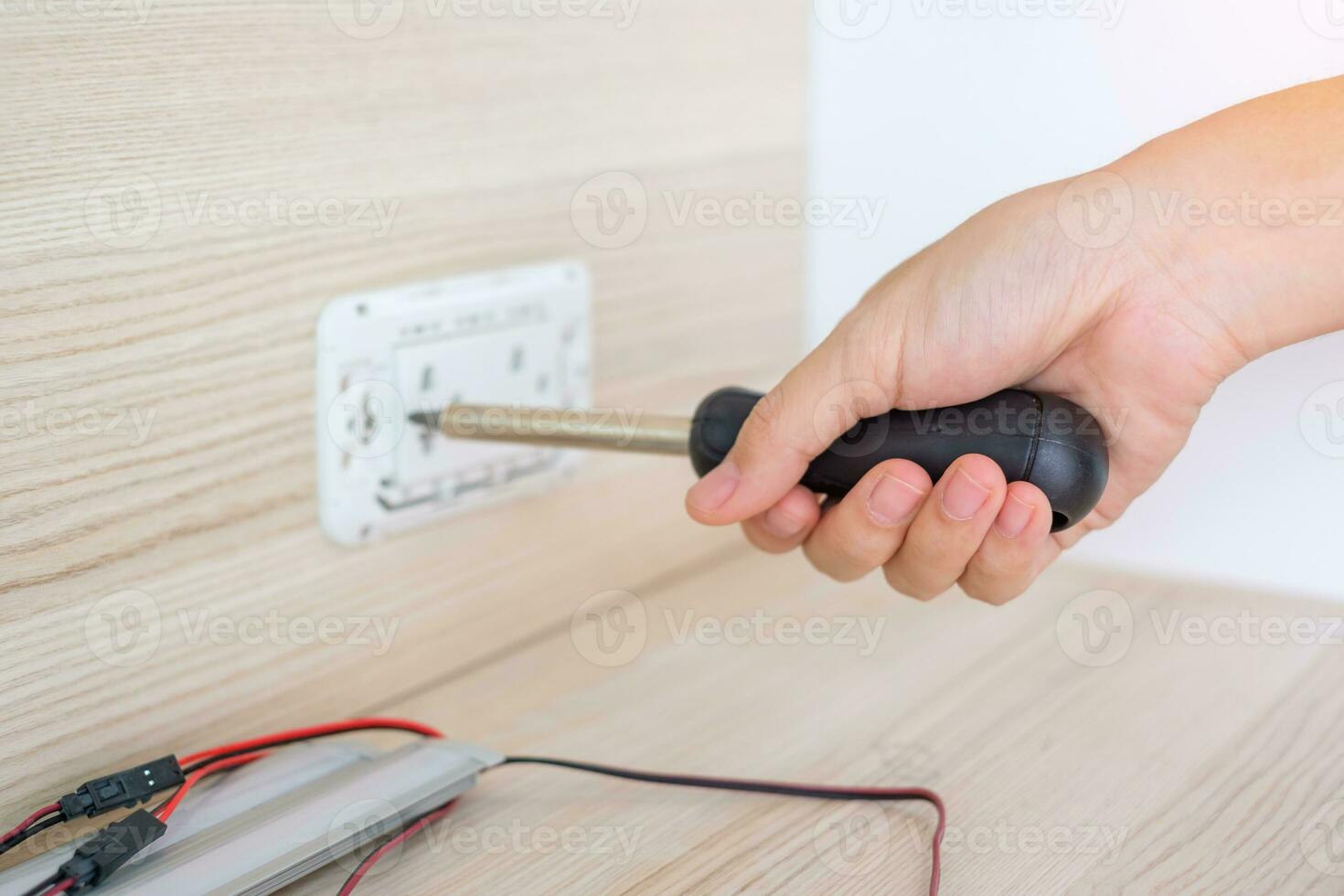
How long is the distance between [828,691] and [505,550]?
0.19 metres

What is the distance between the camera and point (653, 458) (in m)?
0.74

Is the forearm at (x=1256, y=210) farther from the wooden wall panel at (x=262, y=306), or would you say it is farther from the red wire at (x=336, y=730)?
the red wire at (x=336, y=730)

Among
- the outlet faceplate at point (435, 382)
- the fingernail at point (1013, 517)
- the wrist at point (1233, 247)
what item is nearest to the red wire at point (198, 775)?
the outlet faceplate at point (435, 382)

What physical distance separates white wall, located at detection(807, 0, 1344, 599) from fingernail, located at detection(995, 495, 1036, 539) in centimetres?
30

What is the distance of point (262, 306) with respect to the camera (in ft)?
1.70

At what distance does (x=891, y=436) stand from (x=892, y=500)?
3cm

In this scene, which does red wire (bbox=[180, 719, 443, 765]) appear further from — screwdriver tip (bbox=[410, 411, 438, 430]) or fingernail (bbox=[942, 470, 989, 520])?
fingernail (bbox=[942, 470, 989, 520])

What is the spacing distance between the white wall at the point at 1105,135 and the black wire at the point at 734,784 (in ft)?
1.13

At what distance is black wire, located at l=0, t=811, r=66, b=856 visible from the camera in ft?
1.41

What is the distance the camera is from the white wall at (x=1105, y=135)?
678mm

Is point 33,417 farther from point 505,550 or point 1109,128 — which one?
point 1109,128

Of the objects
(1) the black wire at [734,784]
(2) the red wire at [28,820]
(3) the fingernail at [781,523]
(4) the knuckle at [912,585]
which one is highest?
(3) the fingernail at [781,523]

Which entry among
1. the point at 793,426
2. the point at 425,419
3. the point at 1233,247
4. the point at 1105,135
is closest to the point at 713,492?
the point at 793,426

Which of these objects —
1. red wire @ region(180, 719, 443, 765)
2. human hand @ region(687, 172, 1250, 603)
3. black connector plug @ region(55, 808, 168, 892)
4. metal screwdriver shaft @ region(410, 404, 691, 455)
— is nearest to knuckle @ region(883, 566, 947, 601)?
human hand @ region(687, 172, 1250, 603)
